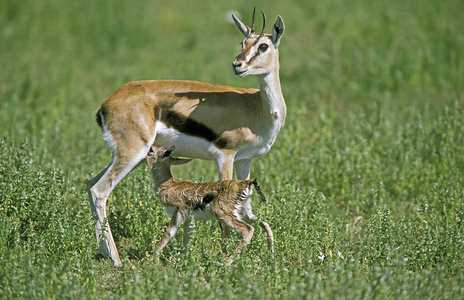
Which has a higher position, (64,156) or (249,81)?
(64,156)

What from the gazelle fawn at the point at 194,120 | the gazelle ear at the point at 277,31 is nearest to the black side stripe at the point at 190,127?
the gazelle fawn at the point at 194,120

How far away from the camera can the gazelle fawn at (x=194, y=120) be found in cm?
638

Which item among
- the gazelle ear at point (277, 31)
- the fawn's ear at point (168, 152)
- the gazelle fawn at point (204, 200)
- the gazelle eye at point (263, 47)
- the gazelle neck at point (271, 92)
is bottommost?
the gazelle fawn at point (204, 200)

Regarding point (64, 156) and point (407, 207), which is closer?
point (407, 207)

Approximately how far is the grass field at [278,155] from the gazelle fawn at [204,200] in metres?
0.18

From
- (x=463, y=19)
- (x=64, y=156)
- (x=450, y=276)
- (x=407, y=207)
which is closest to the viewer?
(x=450, y=276)

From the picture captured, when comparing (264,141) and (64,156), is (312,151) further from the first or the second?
(64,156)

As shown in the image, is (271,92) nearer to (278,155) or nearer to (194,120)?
(194,120)

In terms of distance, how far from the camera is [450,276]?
5656mm

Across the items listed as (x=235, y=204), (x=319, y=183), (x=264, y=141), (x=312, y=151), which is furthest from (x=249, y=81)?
(x=235, y=204)

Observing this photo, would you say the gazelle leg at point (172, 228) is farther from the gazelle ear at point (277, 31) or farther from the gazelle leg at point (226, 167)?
the gazelle ear at point (277, 31)

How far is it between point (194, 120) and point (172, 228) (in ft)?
3.95

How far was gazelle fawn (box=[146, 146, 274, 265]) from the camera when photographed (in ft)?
19.0

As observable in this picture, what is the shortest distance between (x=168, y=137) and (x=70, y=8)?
37.4ft
